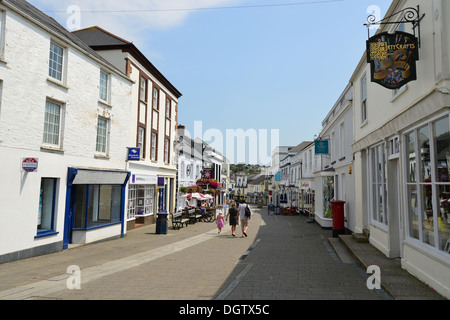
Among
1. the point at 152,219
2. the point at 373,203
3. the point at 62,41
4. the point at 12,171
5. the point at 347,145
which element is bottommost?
the point at 152,219

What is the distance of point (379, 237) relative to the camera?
9883mm

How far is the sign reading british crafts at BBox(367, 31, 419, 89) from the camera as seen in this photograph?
6.63m

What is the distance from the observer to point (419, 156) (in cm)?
683

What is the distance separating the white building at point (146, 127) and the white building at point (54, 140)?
87.5 inches

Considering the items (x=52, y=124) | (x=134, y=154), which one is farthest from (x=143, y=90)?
(x=52, y=124)

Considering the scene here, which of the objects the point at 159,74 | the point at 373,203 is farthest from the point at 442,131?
the point at 159,74

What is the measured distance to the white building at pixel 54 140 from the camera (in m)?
9.52

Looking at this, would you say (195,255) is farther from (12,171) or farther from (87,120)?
Result: (87,120)

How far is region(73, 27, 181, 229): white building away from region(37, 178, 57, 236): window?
557cm

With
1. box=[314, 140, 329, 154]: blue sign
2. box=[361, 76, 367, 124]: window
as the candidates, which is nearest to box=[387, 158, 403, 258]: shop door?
box=[361, 76, 367, 124]: window

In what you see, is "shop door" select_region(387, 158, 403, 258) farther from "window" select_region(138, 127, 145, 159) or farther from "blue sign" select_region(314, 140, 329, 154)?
"window" select_region(138, 127, 145, 159)

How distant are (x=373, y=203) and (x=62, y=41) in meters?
12.6
